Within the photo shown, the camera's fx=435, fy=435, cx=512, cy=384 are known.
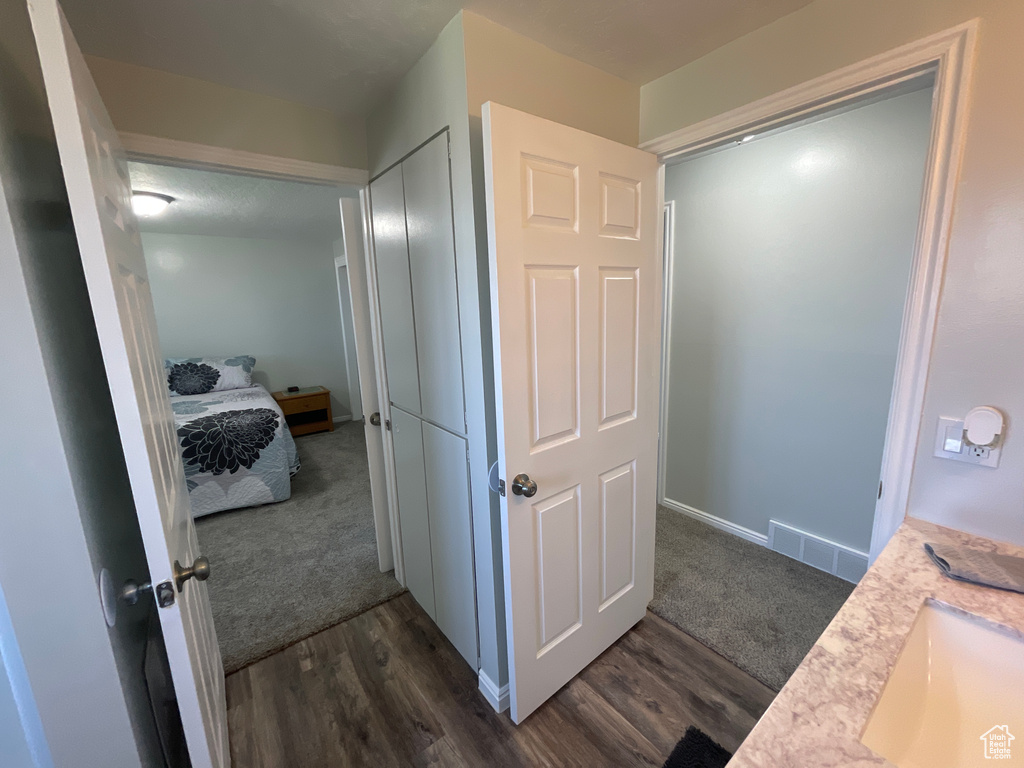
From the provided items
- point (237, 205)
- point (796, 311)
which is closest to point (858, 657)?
point (796, 311)

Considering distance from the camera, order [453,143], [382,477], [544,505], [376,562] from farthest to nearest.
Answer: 1. [376,562]
2. [382,477]
3. [544,505]
4. [453,143]

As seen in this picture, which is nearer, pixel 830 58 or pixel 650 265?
pixel 830 58

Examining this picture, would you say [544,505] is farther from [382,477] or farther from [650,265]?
[382,477]

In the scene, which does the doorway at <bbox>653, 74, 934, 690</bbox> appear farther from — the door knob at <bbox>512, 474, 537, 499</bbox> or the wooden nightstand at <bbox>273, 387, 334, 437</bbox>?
the wooden nightstand at <bbox>273, 387, 334, 437</bbox>

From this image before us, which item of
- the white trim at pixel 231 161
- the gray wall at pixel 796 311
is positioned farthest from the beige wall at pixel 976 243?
the white trim at pixel 231 161

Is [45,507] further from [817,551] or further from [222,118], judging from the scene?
[817,551]

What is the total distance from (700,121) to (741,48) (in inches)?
8.0

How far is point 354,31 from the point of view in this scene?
120cm

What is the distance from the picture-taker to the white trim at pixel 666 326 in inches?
101

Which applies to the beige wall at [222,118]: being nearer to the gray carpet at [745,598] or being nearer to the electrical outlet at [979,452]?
the electrical outlet at [979,452]

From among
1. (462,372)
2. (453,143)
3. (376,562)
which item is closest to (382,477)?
(376,562)

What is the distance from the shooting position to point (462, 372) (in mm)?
1422

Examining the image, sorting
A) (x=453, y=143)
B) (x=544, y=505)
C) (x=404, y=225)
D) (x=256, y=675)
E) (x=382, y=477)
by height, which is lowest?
(x=256, y=675)

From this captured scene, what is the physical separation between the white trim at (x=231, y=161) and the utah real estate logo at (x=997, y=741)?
2331 mm
